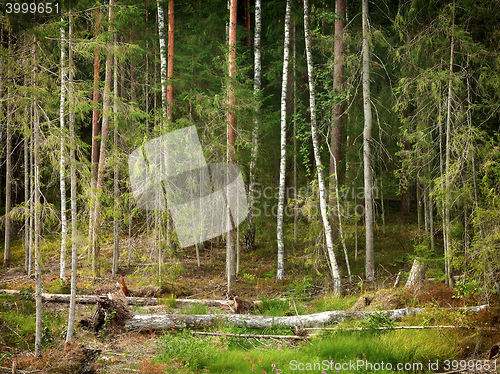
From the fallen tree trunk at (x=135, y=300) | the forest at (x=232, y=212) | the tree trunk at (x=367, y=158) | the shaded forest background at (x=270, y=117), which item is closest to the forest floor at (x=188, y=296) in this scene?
the forest at (x=232, y=212)

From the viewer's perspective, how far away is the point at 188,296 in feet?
34.8

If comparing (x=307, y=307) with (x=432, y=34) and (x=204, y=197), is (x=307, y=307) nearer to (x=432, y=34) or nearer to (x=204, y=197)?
(x=204, y=197)

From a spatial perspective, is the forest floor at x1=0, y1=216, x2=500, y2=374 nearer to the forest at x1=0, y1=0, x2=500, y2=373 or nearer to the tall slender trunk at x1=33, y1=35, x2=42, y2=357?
the forest at x1=0, y1=0, x2=500, y2=373

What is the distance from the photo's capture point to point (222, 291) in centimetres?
1124

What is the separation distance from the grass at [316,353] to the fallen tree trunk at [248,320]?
73cm

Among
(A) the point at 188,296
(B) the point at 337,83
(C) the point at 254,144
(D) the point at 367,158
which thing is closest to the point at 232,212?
(C) the point at 254,144

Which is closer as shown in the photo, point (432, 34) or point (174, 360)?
point (174, 360)

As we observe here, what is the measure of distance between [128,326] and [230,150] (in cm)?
560

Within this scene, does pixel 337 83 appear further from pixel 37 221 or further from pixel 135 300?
pixel 37 221

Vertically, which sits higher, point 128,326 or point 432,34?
point 432,34

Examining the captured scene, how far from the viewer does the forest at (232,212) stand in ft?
20.5

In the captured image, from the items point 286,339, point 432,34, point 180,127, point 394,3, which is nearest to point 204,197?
point 180,127

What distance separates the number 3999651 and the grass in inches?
242

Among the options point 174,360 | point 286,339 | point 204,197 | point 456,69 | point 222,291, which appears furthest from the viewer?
point 204,197
